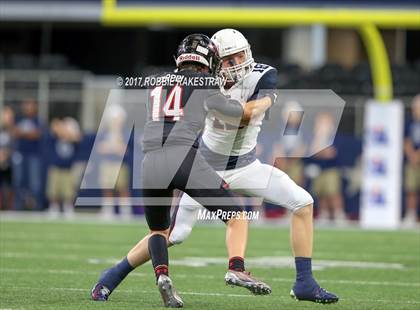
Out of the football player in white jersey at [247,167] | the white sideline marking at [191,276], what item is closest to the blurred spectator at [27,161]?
the white sideline marking at [191,276]

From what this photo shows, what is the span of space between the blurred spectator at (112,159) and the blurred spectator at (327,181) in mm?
2393

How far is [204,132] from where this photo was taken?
6605 mm

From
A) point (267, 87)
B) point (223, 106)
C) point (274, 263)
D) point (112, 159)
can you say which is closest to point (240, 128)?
point (267, 87)

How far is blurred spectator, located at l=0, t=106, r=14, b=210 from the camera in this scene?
14.3 m

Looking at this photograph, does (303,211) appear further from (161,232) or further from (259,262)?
(259,262)

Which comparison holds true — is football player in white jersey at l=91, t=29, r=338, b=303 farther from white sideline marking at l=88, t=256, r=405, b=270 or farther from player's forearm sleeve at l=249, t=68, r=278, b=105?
white sideline marking at l=88, t=256, r=405, b=270

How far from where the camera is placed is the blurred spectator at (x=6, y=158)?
14289mm

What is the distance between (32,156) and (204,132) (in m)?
8.27

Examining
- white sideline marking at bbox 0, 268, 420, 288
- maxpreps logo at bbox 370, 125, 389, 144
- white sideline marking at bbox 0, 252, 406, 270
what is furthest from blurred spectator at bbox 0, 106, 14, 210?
white sideline marking at bbox 0, 268, 420, 288

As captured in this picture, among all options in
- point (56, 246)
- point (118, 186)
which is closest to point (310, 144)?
point (118, 186)

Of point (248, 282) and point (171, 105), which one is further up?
point (171, 105)

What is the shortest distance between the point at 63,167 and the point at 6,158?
74 cm

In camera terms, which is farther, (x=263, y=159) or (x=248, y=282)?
(x=263, y=159)

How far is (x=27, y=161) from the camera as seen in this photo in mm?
14539
